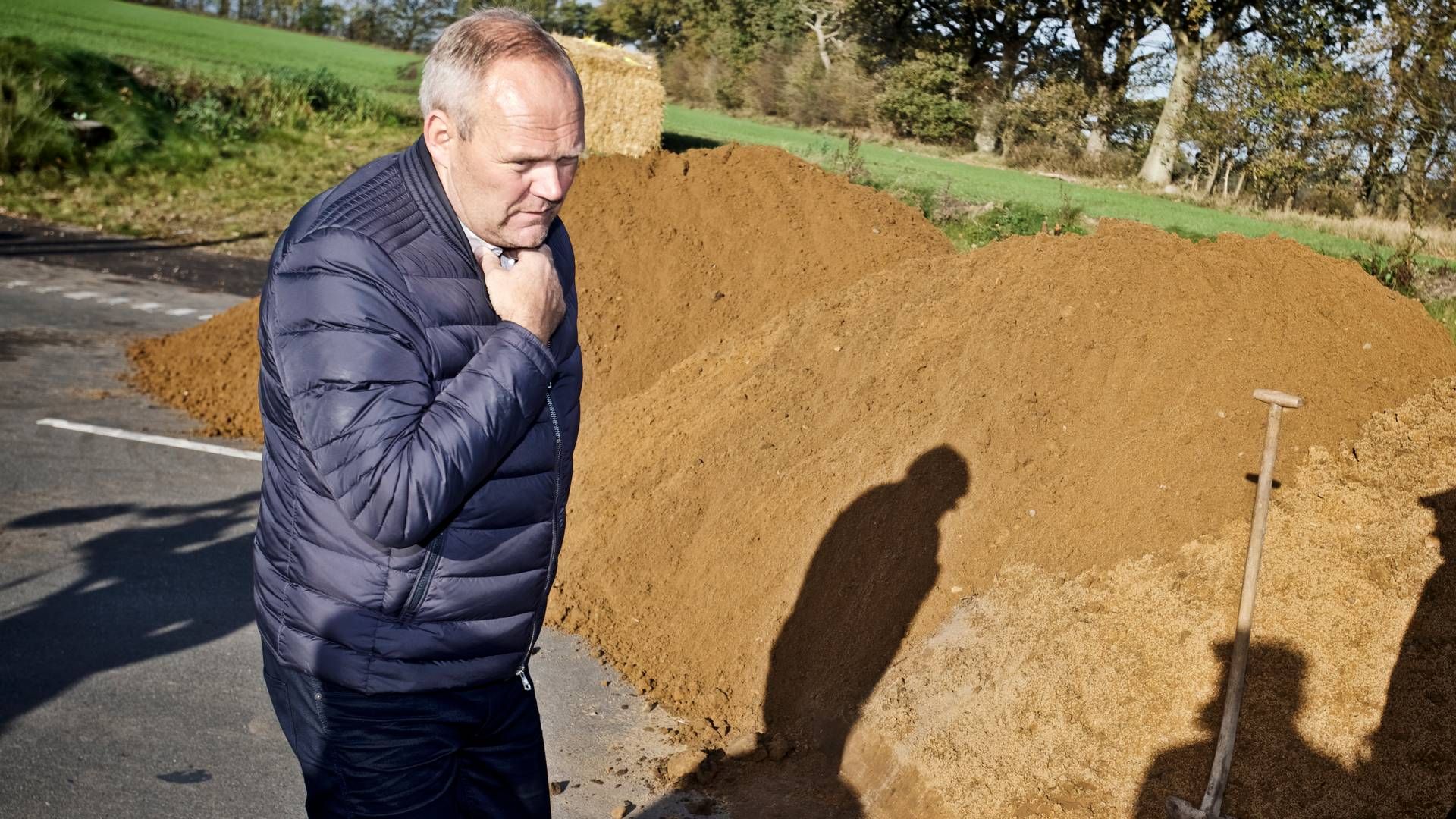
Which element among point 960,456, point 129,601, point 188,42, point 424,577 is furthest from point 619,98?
point 188,42

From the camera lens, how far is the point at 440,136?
2.24 m

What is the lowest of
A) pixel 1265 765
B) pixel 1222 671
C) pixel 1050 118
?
pixel 1265 765

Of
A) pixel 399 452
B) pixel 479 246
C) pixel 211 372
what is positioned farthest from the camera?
pixel 211 372

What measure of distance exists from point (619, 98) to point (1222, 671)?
48.1ft

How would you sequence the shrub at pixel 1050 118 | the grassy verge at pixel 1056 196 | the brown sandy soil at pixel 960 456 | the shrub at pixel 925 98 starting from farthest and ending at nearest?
1. the shrub at pixel 925 98
2. the shrub at pixel 1050 118
3. the grassy verge at pixel 1056 196
4. the brown sandy soil at pixel 960 456

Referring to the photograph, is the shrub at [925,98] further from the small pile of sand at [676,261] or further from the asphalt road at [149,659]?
the asphalt road at [149,659]

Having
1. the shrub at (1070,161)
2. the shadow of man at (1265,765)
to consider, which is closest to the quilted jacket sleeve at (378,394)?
the shadow of man at (1265,765)

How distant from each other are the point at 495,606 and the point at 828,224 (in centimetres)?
790

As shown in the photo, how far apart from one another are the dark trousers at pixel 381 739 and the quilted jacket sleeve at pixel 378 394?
1.40ft

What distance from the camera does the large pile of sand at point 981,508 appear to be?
4.54 meters

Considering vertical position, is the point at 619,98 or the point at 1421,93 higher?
the point at 1421,93

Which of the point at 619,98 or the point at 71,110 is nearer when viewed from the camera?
the point at 619,98

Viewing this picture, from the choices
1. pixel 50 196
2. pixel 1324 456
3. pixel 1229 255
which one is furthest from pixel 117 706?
pixel 50 196

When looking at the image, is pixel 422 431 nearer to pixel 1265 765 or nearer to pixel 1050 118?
pixel 1265 765
